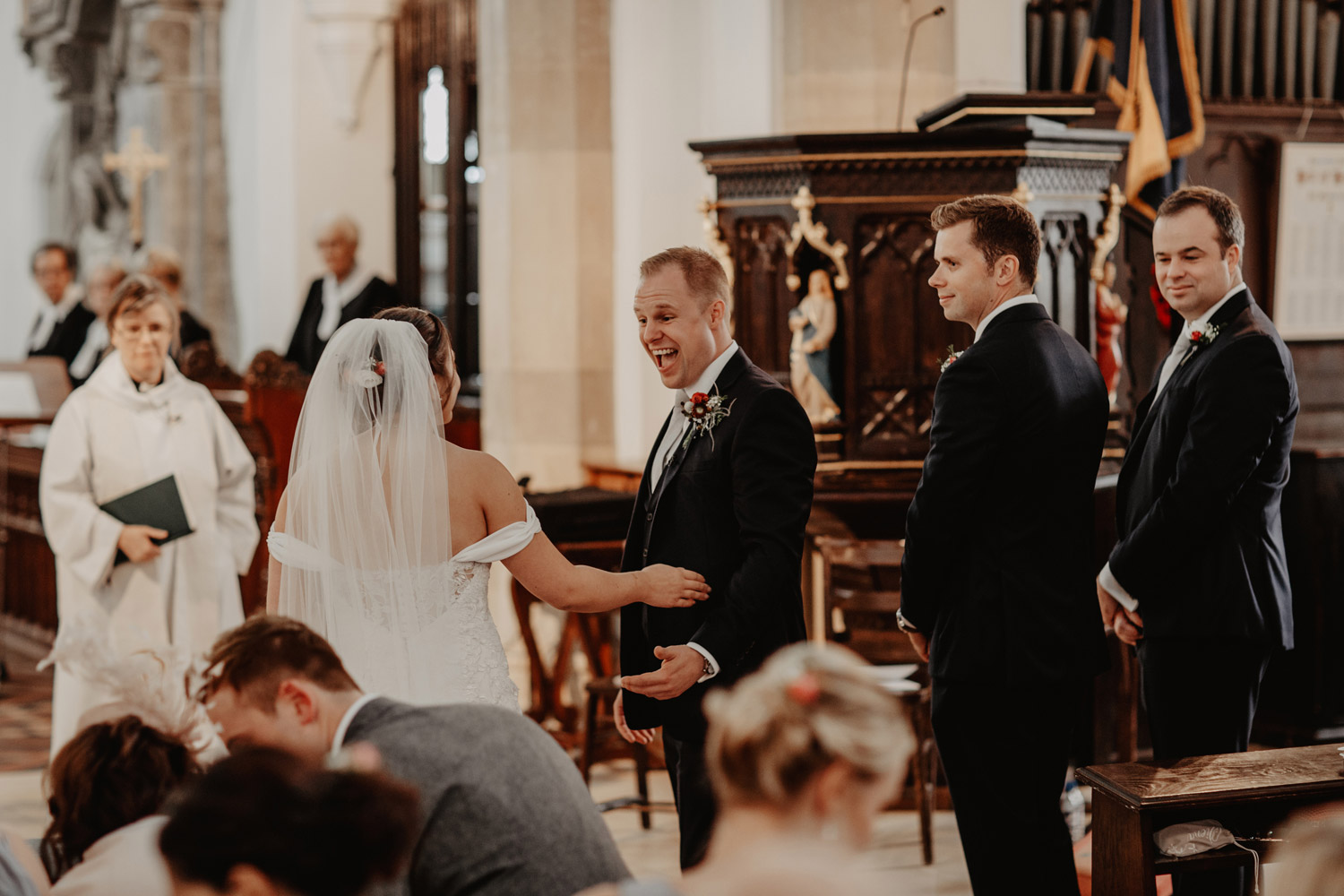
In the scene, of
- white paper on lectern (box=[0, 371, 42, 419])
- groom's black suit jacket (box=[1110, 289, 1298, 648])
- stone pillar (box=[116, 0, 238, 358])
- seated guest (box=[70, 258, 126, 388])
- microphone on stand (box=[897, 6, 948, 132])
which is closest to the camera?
groom's black suit jacket (box=[1110, 289, 1298, 648])

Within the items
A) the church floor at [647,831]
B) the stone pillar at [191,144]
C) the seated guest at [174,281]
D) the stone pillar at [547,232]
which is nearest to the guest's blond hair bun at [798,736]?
the church floor at [647,831]

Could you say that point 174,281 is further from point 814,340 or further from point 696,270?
point 696,270

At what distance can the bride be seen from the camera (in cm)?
300

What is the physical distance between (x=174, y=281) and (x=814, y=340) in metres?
4.09

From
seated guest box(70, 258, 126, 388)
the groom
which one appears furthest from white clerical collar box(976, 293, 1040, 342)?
seated guest box(70, 258, 126, 388)

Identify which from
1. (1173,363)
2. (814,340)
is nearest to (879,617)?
(814,340)

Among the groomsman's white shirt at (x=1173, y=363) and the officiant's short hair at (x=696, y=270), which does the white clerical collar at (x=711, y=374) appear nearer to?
the officiant's short hair at (x=696, y=270)

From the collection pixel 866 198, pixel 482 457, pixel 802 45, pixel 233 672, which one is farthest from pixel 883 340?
pixel 233 672

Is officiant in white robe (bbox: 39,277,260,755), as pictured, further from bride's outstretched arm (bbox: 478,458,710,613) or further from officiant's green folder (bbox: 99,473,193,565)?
bride's outstretched arm (bbox: 478,458,710,613)

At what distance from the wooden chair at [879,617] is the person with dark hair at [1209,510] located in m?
1.10

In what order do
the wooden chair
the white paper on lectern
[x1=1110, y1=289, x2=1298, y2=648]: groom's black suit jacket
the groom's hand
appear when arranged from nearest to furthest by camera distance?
1. the groom's hand
2. [x1=1110, y1=289, x2=1298, y2=648]: groom's black suit jacket
3. the wooden chair
4. the white paper on lectern

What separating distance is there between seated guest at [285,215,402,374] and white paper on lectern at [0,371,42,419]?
1275 mm

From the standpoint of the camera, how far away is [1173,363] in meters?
3.59

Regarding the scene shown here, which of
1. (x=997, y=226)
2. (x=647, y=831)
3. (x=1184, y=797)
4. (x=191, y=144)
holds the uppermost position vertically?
(x=191, y=144)
